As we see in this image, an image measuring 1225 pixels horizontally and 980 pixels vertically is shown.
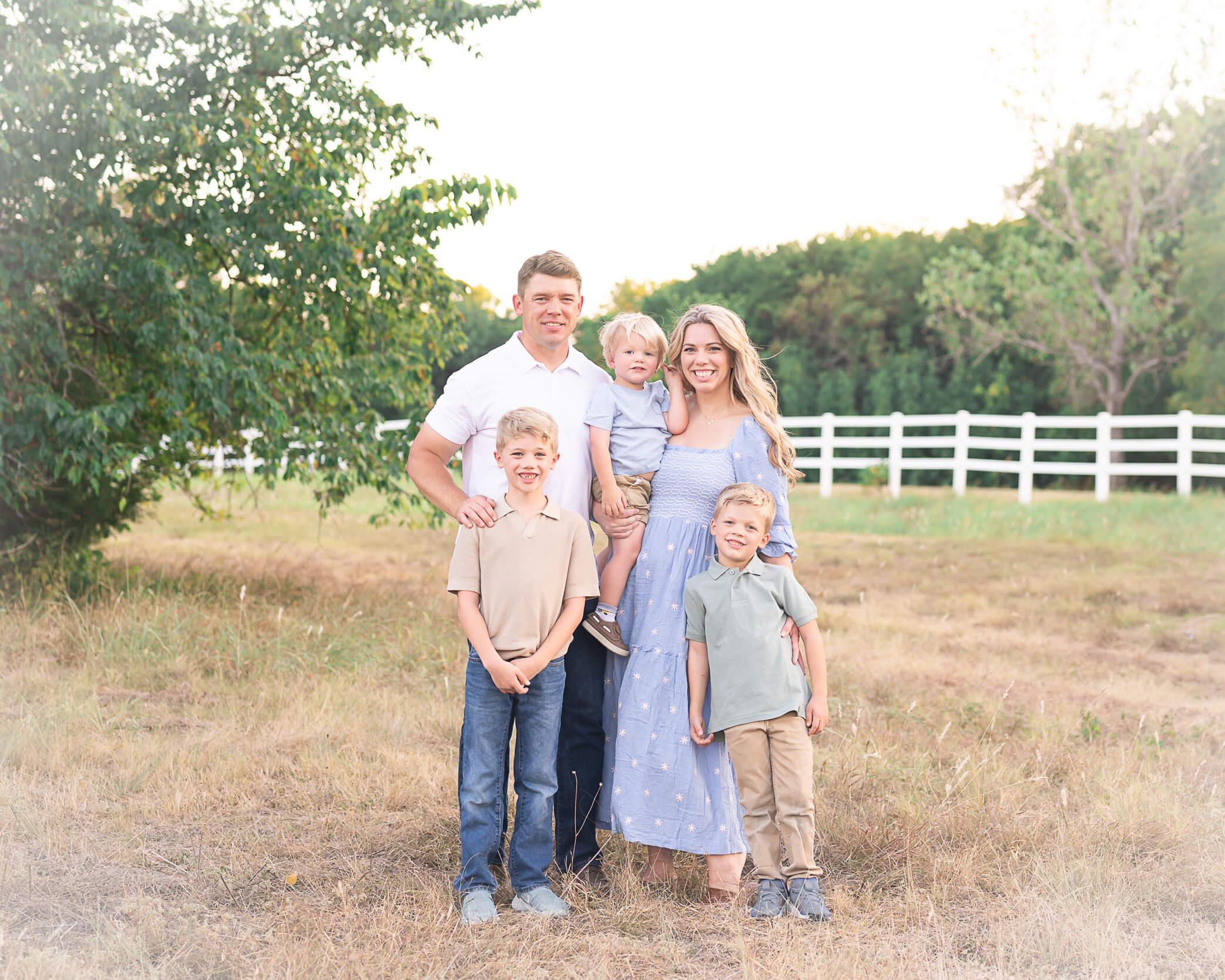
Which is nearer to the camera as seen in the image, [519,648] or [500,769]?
[519,648]

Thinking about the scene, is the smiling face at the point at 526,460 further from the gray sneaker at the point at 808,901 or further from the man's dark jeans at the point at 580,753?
the gray sneaker at the point at 808,901

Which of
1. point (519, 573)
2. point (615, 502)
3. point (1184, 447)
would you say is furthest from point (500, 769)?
point (1184, 447)

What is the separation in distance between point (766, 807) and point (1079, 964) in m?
1.01

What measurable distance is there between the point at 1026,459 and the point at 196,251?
14.5m

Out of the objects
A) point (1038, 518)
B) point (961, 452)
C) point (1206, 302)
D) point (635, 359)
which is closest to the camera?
point (635, 359)

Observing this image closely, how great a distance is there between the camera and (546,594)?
3.41 m

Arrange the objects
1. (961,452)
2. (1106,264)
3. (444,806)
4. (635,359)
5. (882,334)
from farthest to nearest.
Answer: (882,334) < (1106,264) < (961,452) < (444,806) < (635,359)

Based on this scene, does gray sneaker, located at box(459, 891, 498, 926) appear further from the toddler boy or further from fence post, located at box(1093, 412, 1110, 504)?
fence post, located at box(1093, 412, 1110, 504)

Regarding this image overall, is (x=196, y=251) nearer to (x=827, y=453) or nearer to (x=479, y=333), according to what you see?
(x=827, y=453)

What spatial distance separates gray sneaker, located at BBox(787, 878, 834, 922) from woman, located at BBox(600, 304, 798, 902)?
22cm

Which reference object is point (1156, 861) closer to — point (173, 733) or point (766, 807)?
point (766, 807)

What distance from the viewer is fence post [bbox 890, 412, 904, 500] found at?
19266 mm

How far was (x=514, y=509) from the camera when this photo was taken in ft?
11.3

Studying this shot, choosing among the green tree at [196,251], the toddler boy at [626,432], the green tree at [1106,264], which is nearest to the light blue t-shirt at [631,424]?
the toddler boy at [626,432]
